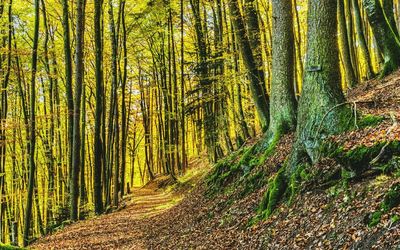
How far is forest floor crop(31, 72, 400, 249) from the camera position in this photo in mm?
4902

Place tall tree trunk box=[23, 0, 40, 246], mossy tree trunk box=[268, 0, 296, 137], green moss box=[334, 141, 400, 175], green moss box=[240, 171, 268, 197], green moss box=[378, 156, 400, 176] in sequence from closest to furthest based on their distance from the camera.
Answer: green moss box=[378, 156, 400, 176]
green moss box=[334, 141, 400, 175]
green moss box=[240, 171, 268, 197]
mossy tree trunk box=[268, 0, 296, 137]
tall tree trunk box=[23, 0, 40, 246]

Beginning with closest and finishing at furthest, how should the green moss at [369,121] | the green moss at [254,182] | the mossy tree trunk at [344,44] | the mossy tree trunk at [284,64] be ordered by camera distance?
the green moss at [369,121], the green moss at [254,182], the mossy tree trunk at [284,64], the mossy tree trunk at [344,44]

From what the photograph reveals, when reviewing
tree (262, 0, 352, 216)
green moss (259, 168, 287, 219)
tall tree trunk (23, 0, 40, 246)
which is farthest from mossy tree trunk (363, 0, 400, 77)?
tall tree trunk (23, 0, 40, 246)

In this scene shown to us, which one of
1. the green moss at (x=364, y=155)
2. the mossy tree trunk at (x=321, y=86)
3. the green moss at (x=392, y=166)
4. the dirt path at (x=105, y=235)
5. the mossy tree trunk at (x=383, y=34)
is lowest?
the dirt path at (x=105, y=235)

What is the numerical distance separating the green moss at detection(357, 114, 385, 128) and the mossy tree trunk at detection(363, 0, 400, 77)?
6238mm

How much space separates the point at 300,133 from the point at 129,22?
1840 cm

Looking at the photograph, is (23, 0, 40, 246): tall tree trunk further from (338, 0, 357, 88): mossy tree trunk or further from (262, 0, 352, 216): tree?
(338, 0, 357, 88): mossy tree trunk

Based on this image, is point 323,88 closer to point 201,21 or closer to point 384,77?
point 384,77

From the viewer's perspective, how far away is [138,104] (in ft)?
130

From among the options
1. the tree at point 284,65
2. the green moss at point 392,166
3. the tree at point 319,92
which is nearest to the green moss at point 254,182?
the tree at point 284,65

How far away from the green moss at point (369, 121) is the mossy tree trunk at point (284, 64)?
293cm

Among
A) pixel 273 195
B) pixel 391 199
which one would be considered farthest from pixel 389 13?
pixel 391 199

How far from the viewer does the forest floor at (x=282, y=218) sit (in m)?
4.90

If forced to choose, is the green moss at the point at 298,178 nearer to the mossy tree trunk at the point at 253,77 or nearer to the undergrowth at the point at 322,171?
the undergrowth at the point at 322,171
